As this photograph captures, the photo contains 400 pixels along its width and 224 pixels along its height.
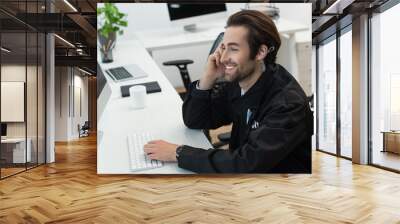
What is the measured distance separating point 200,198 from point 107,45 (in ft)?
7.03

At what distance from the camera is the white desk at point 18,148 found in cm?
654

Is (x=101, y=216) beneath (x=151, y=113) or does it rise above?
beneath

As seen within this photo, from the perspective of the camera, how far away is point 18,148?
692 centimetres

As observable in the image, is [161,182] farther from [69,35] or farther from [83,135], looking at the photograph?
[83,135]

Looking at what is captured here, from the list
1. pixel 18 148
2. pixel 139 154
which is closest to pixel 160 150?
pixel 139 154

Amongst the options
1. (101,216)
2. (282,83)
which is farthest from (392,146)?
(101,216)

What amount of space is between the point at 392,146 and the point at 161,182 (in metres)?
4.21

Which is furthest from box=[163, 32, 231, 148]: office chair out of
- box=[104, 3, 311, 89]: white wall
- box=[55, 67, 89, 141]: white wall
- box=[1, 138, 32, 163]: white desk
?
box=[55, 67, 89, 141]: white wall

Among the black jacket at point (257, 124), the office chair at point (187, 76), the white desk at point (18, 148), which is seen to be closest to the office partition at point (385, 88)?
the black jacket at point (257, 124)

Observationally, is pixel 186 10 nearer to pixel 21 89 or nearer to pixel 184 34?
pixel 184 34

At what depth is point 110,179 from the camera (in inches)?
247

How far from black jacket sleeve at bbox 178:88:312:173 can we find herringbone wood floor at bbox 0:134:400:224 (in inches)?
16.6

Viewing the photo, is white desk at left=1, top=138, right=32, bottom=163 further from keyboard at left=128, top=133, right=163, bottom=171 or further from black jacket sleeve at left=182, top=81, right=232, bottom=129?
black jacket sleeve at left=182, top=81, right=232, bottom=129

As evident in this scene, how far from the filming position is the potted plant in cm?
479
